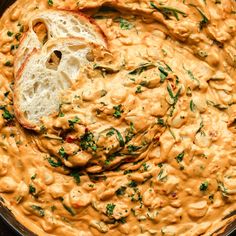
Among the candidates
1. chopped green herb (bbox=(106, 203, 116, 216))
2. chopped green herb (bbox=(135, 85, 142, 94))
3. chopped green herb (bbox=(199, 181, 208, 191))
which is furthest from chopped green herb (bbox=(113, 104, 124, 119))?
chopped green herb (bbox=(199, 181, 208, 191))

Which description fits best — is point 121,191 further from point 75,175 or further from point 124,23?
point 124,23

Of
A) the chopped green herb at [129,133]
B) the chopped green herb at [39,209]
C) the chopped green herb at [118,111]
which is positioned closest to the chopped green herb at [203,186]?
the chopped green herb at [129,133]

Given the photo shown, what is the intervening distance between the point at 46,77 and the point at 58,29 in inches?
11.6

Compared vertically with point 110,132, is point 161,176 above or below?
below

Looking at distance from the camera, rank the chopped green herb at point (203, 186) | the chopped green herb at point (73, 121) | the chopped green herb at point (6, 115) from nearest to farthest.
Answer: the chopped green herb at point (73, 121), the chopped green herb at point (203, 186), the chopped green herb at point (6, 115)

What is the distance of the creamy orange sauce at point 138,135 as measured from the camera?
3.08 m

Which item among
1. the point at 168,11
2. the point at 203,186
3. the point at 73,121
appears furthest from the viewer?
the point at 168,11

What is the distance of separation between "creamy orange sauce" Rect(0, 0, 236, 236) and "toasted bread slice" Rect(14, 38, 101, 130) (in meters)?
0.09

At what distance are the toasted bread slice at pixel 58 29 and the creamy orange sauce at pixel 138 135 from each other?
76 millimetres

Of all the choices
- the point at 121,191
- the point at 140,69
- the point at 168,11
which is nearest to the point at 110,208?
the point at 121,191

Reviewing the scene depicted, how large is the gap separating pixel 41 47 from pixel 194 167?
112cm

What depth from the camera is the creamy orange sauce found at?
3082mm

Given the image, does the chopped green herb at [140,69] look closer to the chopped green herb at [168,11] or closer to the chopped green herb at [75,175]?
the chopped green herb at [168,11]

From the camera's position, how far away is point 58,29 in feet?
10.6
